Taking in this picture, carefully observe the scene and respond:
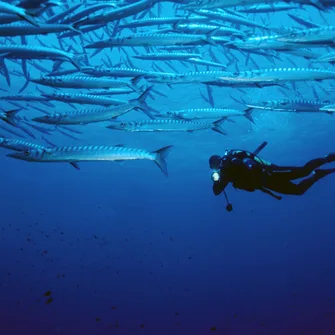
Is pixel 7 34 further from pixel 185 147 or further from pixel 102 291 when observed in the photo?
pixel 102 291

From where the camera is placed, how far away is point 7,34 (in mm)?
5023

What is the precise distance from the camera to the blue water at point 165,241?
2300 centimetres

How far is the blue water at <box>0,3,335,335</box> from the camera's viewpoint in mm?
23000

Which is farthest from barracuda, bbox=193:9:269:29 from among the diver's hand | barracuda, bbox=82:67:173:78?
the diver's hand

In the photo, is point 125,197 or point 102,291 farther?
point 125,197

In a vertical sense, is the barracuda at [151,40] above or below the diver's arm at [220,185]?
above

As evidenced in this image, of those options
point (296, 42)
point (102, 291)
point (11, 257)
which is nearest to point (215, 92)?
point (296, 42)

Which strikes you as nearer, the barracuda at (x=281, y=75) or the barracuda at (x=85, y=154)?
the barracuda at (x=85, y=154)

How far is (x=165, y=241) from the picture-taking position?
3447 inches

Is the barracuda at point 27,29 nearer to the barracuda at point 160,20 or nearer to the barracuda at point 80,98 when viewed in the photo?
the barracuda at point 80,98

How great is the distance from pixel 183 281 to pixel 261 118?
29.6 metres

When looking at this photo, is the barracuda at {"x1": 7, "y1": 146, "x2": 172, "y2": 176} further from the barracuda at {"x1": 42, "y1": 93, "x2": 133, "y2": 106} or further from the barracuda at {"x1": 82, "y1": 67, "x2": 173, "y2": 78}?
the barracuda at {"x1": 82, "y1": 67, "x2": 173, "y2": 78}

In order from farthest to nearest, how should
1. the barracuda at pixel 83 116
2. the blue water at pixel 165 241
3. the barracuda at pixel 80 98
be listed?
1. the blue water at pixel 165 241
2. the barracuda at pixel 80 98
3. the barracuda at pixel 83 116

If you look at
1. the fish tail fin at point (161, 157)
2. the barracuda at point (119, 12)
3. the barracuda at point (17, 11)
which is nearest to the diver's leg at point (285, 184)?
the fish tail fin at point (161, 157)
